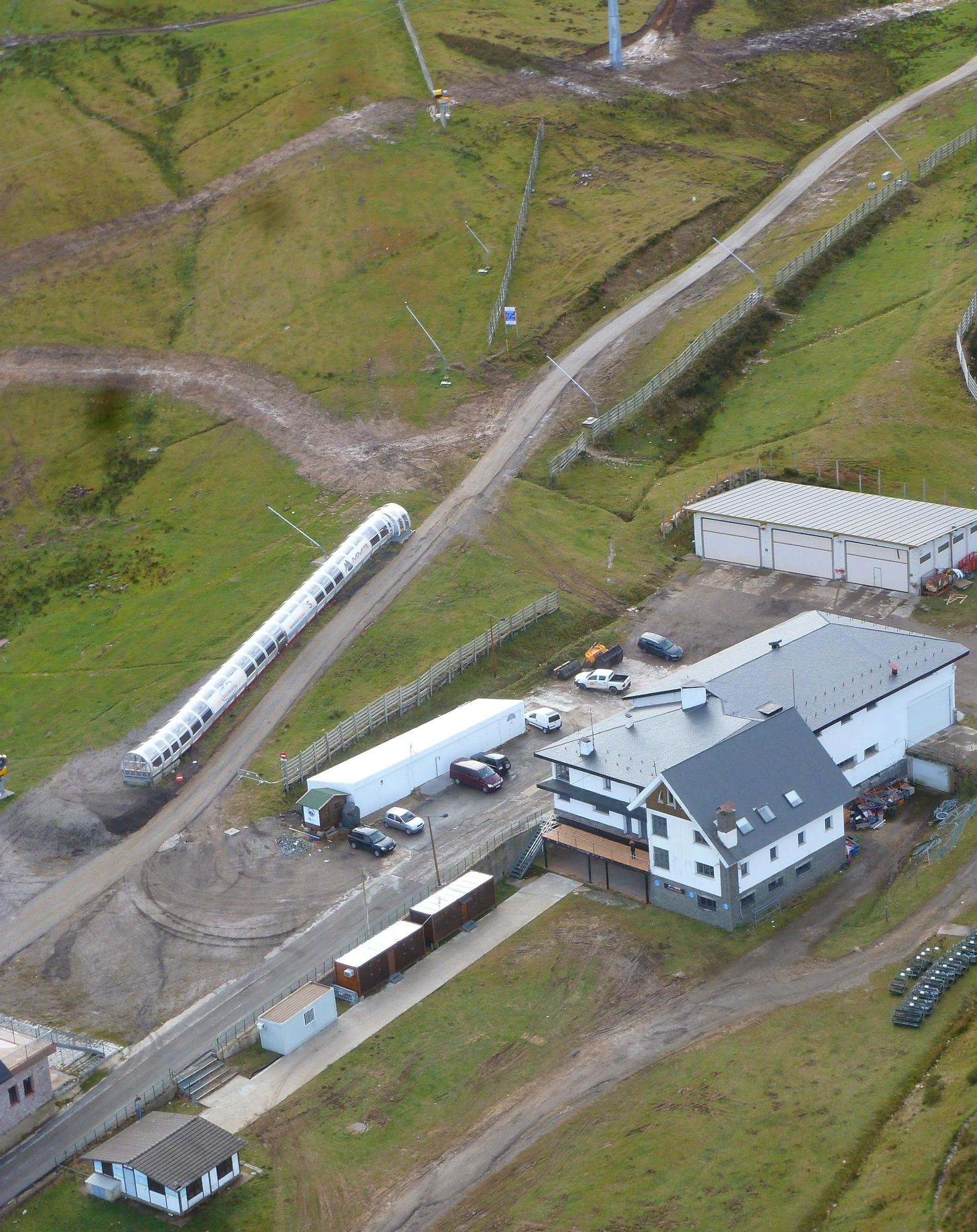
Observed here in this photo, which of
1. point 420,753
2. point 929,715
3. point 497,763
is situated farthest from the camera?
point 497,763

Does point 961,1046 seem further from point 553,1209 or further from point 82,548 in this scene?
point 82,548

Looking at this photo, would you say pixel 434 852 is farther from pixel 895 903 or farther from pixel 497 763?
pixel 895 903

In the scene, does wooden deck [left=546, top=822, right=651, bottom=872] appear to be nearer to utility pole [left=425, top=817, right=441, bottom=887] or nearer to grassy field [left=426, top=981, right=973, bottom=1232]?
utility pole [left=425, top=817, right=441, bottom=887]

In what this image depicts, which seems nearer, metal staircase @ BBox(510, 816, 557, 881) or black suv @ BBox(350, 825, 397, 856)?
metal staircase @ BBox(510, 816, 557, 881)

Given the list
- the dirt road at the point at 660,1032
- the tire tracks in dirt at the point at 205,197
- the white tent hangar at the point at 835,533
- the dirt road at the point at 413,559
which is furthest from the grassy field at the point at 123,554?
the dirt road at the point at 660,1032

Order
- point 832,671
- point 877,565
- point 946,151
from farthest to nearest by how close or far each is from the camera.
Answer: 1. point 946,151
2. point 877,565
3. point 832,671

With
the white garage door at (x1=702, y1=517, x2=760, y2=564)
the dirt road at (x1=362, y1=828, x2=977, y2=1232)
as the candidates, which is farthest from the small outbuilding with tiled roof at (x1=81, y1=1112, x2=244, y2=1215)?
the white garage door at (x1=702, y1=517, x2=760, y2=564)

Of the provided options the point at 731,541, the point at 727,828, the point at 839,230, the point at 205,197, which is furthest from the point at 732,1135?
the point at 205,197
